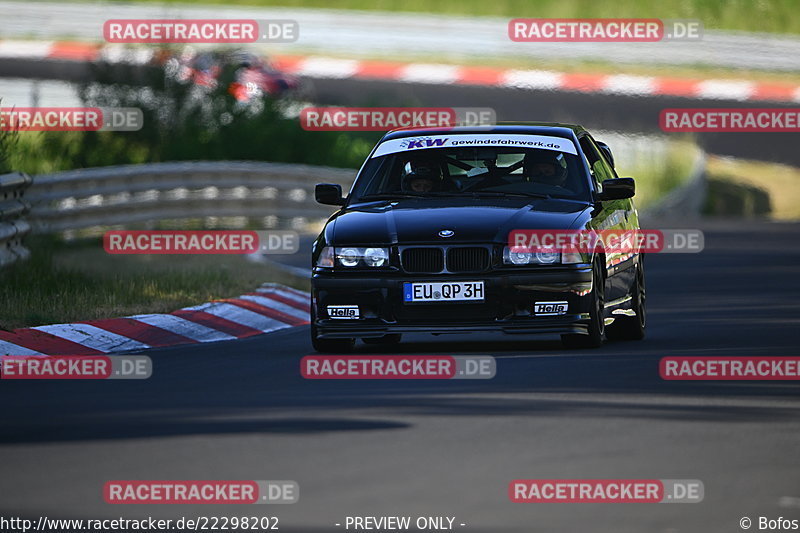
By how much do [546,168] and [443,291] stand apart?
1.76 meters

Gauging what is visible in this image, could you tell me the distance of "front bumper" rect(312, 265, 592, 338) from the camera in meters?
11.1

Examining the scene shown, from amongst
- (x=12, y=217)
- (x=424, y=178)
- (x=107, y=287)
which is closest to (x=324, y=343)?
(x=424, y=178)

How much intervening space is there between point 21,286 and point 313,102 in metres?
25.9

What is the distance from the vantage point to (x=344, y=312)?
1135 centimetres

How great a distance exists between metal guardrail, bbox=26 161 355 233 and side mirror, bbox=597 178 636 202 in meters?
9.25

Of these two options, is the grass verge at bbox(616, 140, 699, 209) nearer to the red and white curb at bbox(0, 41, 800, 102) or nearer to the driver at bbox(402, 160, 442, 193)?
the red and white curb at bbox(0, 41, 800, 102)

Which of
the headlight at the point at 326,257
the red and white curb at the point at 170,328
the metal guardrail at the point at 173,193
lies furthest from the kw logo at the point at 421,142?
the metal guardrail at the point at 173,193

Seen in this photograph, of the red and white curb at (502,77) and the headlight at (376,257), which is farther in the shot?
the red and white curb at (502,77)

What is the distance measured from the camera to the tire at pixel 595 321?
11.4m

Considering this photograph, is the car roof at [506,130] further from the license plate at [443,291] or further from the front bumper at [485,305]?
the license plate at [443,291]

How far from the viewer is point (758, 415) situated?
8.73 meters

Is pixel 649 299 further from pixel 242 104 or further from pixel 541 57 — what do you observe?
pixel 541 57

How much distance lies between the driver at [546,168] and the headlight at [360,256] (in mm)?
1621

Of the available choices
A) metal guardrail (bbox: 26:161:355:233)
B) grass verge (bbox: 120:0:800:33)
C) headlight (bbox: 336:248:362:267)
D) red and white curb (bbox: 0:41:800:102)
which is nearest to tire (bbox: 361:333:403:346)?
headlight (bbox: 336:248:362:267)
